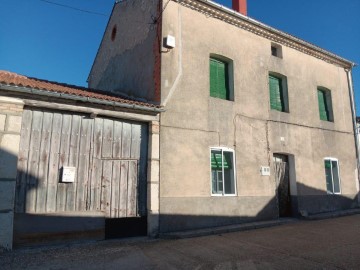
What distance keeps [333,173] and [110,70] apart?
32.7 feet

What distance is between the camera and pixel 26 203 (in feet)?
21.1

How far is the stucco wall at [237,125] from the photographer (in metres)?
8.39

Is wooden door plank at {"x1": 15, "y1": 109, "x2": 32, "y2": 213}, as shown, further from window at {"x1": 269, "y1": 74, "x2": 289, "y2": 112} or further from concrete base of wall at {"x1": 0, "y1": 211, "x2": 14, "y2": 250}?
window at {"x1": 269, "y1": 74, "x2": 289, "y2": 112}

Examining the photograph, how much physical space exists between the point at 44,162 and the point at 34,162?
201mm

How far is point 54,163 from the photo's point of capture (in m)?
6.86

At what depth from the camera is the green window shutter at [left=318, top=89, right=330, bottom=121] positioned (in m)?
12.9

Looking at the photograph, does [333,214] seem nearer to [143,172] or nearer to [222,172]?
[222,172]

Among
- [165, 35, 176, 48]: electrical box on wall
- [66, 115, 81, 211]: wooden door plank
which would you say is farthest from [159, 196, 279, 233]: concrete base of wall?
[165, 35, 176, 48]: electrical box on wall

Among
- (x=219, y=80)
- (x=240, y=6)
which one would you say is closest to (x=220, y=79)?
(x=219, y=80)

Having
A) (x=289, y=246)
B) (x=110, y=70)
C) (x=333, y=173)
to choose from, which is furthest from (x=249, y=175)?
(x=110, y=70)

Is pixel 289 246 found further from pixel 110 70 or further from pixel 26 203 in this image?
pixel 110 70

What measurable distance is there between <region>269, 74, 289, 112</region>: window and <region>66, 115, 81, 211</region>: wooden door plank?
22.9 ft

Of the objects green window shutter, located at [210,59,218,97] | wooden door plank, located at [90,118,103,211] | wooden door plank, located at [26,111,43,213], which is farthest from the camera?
green window shutter, located at [210,59,218,97]

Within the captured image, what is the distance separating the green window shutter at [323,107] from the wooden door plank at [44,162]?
10660 mm
